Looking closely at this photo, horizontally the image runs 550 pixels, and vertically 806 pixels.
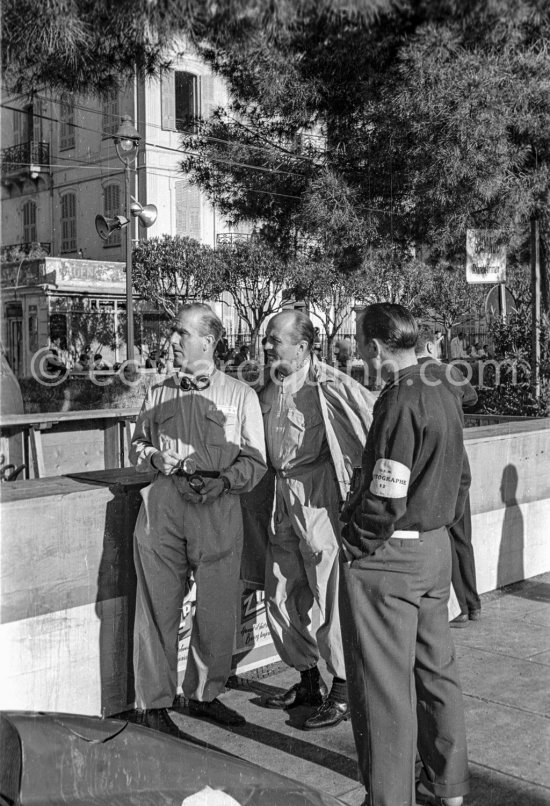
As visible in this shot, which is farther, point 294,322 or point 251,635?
point 251,635

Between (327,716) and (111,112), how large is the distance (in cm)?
294

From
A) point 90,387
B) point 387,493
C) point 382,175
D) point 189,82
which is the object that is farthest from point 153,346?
point 387,493

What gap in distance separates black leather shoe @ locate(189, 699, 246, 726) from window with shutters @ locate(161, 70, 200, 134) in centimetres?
261

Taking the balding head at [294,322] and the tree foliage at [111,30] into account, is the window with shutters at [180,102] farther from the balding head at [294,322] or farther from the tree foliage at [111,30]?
the balding head at [294,322]

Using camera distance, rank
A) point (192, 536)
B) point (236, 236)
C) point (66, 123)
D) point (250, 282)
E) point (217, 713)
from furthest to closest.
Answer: point (250, 282)
point (236, 236)
point (66, 123)
point (217, 713)
point (192, 536)

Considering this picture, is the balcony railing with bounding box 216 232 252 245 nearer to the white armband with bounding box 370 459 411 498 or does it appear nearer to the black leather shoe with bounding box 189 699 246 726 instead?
the black leather shoe with bounding box 189 699 246 726

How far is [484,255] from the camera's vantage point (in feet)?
22.7

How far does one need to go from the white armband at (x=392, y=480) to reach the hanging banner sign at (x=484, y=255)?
3795 millimetres

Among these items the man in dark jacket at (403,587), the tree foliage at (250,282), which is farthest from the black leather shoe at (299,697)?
the tree foliage at (250,282)

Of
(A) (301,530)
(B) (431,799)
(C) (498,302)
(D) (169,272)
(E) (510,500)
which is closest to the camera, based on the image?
(B) (431,799)

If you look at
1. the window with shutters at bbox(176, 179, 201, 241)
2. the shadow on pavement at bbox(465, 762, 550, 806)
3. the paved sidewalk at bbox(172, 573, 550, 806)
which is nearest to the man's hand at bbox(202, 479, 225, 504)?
the paved sidewalk at bbox(172, 573, 550, 806)

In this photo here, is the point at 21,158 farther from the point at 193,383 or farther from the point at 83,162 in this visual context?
the point at 83,162

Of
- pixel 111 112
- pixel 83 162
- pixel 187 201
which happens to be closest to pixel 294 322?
pixel 111 112

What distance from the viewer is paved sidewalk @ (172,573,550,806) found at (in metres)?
3.38
